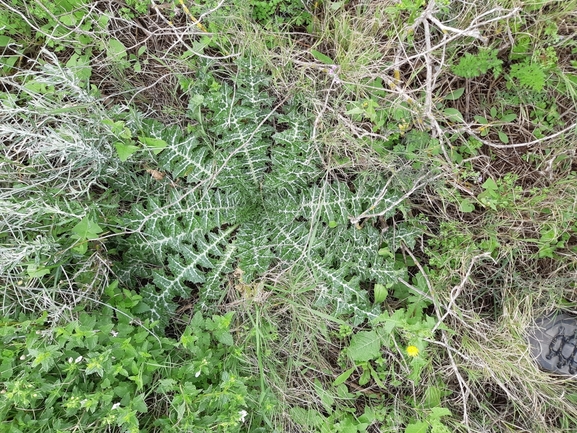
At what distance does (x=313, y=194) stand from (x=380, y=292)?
67 centimetres

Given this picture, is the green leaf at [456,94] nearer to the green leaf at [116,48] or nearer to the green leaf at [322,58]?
the green leaf at [322,58]

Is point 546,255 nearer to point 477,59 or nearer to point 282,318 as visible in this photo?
point 477,59

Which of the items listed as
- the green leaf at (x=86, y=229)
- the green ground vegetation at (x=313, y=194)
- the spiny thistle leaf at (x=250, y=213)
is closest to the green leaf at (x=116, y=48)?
the green ground vegetation at (x=313, y=194)

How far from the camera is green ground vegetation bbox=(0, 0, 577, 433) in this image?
2.37 m

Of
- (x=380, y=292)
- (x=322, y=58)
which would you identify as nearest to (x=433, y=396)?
(x=380, y=292)

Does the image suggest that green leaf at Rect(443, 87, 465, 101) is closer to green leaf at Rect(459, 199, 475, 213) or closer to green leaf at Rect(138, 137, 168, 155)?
green leaf at Rect(459, 199, 475, 213)

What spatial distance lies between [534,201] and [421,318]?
2.95 feet

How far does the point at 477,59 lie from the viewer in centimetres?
236

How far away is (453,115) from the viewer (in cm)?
244

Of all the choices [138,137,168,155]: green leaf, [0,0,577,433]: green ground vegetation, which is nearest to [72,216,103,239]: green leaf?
[0,0,577,433]: green ground vegetation

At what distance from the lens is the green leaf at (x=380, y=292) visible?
2514 millimetres

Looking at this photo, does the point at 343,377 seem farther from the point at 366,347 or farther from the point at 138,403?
the point at 138,403

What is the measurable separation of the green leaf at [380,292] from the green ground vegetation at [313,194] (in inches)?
0.5

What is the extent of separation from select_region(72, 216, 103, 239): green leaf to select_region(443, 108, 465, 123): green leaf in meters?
1.93
